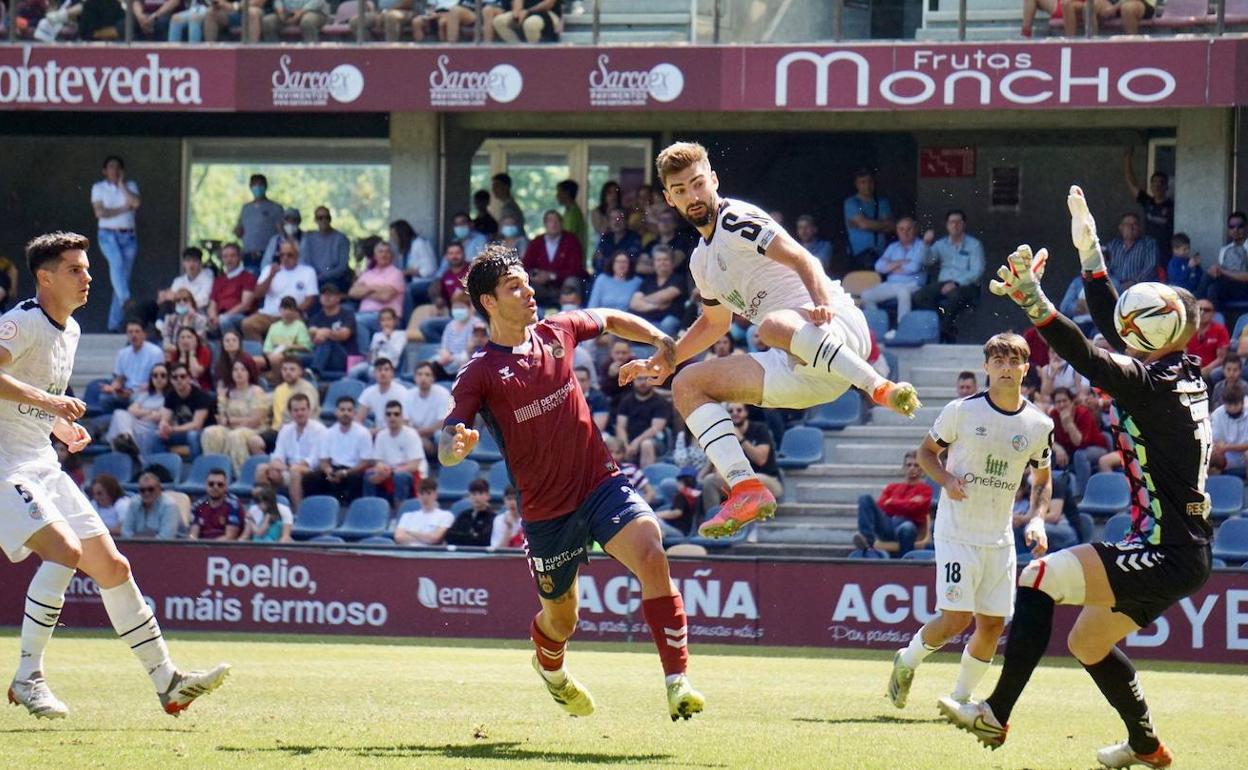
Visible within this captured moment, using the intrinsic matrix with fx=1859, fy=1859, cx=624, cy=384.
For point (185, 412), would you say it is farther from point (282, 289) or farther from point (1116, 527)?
point (1116, 527)

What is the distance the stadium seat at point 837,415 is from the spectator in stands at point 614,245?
2.81 meters

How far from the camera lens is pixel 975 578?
35.6 feet

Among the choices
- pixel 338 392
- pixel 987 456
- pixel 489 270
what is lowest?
pixel 338 392

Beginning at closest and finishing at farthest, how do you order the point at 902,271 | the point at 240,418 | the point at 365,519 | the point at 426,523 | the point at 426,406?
1. the point at 426,523
2. the point at 365,519
3. the point at 426,406
4. the point at 240,418
5. the point at 902,271

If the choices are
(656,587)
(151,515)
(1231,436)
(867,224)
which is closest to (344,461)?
(151,515)

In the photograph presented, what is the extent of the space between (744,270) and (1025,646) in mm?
2214

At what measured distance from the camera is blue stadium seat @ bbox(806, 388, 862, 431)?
1955 centimetres

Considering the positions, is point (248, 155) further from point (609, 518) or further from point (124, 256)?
point (609, 518)

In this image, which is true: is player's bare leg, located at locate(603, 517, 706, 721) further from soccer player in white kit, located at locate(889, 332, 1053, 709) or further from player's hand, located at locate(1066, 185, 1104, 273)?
soccer player in white kit, located at locate(889, 332, 1053, 709)

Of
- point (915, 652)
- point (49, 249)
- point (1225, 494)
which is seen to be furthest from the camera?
point (1225, 494)

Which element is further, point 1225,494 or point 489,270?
point 1225,494

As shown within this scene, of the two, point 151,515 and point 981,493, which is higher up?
point 981,493

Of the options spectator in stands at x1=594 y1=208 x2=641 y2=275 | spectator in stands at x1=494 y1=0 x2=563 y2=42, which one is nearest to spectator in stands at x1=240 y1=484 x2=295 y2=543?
spectator in stands at x1=594 y1=208 x2=641 y2=275

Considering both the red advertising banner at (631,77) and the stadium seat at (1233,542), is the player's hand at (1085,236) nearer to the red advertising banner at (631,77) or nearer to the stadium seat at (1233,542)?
the stadium seat at (1233,542)
